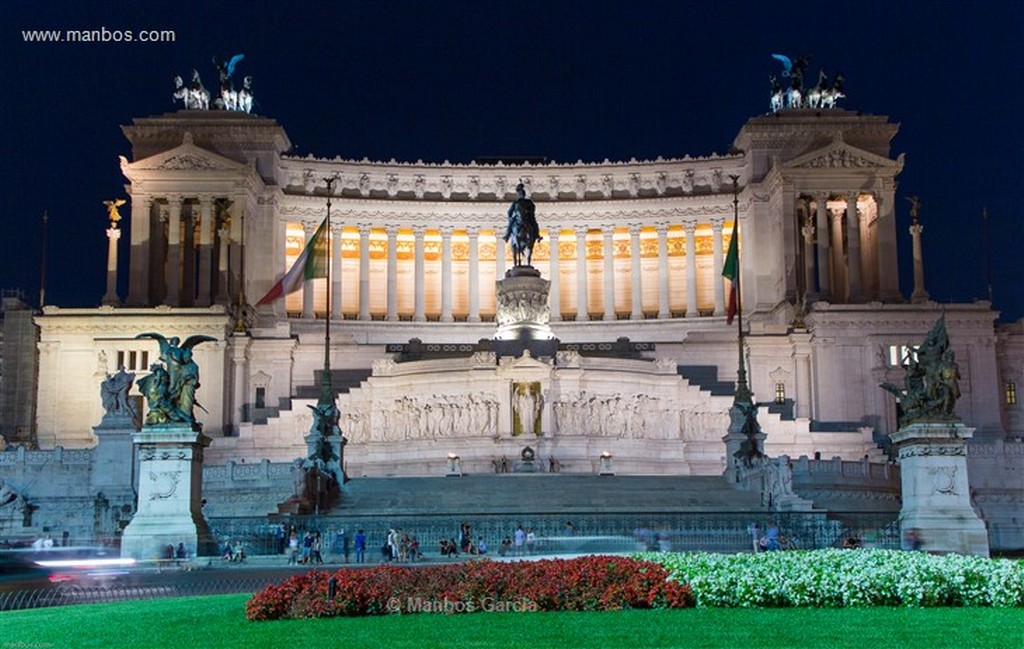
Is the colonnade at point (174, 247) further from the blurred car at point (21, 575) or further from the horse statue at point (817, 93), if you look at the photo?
the blurred car at point (21, 575)

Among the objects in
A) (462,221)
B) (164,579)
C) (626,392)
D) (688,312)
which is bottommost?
(164,579)

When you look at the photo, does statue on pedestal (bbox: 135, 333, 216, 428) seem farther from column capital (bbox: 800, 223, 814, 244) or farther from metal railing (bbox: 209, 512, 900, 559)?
column capital (bbox: 800, 223, 814, 244)

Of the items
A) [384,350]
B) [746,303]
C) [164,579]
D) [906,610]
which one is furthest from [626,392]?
[906,610]

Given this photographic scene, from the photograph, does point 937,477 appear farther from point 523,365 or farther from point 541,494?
point 523,365

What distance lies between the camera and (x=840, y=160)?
98.4 meters

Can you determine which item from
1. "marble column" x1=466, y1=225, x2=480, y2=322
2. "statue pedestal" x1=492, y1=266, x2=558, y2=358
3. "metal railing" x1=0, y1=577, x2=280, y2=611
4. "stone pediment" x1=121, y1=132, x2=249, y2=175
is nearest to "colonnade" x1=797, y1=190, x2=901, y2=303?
"marble column" x1=466, y1=225, x2=480, y2=322

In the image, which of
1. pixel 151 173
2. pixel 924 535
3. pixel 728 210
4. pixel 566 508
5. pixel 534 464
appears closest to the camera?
pixel 924 535

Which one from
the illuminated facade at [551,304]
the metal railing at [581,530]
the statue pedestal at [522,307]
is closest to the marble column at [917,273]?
the illuminated facade at [551,304]

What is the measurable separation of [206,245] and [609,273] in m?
30.5

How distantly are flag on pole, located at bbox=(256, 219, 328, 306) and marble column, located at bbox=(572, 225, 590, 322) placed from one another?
3166cm

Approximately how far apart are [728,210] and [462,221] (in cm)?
2034

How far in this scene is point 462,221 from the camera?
351 ft

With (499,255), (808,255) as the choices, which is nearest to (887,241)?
(808,255)

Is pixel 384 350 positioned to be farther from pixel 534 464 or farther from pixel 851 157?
pixel 851 157
